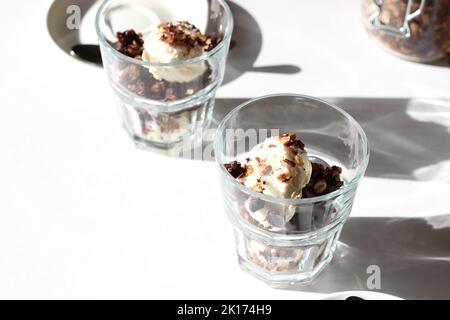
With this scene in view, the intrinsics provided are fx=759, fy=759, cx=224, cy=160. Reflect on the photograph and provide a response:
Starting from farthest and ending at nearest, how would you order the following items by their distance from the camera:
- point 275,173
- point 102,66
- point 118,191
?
point 102,66 < point 118,191 < point 275,173

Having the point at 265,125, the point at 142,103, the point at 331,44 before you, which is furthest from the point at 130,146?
the point at 331,44

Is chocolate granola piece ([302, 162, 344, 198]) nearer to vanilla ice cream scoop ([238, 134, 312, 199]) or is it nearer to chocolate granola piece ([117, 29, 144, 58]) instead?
vanilla ice cream scoop ([238, 134, 312, 199])

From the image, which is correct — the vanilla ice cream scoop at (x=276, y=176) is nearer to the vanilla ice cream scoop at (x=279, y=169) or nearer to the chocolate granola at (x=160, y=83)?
the vanilla ice cream scoop at (x=279, y=169)

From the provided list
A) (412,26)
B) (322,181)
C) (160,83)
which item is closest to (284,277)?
(322,181)

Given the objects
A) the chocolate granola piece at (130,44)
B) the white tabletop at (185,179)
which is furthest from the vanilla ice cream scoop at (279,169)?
the chocolate granola piece at (130,44)
